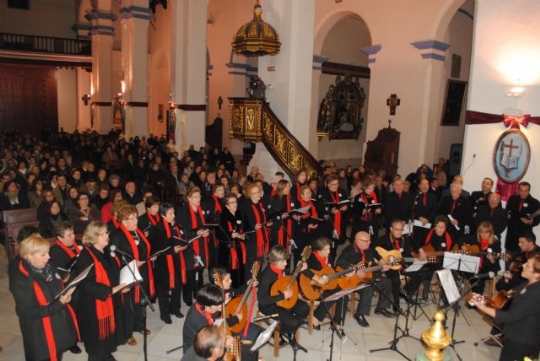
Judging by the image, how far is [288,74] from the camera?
10.9m

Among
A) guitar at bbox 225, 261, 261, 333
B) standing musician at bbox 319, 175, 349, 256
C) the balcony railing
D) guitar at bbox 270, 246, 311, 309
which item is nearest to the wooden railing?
standing musician at bbox 319, 175, 349, 256

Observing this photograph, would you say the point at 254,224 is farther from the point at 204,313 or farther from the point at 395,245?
the point at 204,313

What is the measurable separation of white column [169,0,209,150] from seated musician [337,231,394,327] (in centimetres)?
1107

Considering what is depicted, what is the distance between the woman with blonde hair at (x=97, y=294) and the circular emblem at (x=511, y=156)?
295 inches

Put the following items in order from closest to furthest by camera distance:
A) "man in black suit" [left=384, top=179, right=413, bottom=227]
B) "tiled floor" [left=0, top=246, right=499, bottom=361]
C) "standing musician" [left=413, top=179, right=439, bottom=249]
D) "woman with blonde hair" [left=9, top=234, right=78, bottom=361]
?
"woman with blonde hair" [left=9, top=234, right=78, bottom=361], "tiled floor" [left=0, top=246, right=499, bottom=361], "standing musician" [left=413, top=179, right=439, bottom=249], "man in black suit" [left=384, top=179, right=413, bottom=227]

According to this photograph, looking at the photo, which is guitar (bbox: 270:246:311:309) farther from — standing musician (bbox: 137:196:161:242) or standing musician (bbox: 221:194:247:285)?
standing musician (bbox: 137:196:161:242)

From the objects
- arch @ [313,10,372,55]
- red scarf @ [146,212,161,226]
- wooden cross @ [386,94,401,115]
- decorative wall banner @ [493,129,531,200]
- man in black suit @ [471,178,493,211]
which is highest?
arch @ [313,10,372,55]

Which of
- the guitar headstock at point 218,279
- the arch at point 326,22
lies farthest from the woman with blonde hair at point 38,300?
the arch at point 326,22

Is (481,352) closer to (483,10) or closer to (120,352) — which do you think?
(120,352)

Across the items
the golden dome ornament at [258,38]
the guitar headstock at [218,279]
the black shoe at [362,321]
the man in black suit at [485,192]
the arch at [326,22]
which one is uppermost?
the arch at [326,22]

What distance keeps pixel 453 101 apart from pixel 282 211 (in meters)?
10.6

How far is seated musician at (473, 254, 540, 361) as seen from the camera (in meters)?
4.11

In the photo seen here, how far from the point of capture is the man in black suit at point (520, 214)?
7.93 metres

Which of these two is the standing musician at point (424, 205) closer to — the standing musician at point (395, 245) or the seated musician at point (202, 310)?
the standing musician at point (395, 245)
